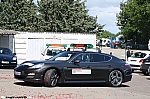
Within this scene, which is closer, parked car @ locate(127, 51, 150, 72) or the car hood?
the car hood

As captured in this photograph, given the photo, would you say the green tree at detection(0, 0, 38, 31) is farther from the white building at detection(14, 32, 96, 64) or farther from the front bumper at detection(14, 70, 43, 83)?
the front bumper at detection(14, 70, 43, 83)

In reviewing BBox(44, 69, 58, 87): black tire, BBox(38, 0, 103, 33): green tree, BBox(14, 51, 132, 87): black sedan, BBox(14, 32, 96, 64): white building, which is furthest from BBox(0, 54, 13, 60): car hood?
BBox(38, 0, 103, 33): green tree

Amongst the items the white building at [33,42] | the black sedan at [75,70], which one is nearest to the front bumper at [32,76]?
the black sedan at [75,70]

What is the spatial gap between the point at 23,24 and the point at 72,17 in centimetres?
720

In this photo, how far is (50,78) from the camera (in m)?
13.6

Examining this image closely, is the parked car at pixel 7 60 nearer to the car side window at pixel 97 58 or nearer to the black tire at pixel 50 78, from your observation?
the car side window at pixel 97 58

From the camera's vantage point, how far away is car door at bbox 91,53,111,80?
14609 mm

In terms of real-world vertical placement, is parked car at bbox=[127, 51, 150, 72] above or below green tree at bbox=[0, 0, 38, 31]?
below

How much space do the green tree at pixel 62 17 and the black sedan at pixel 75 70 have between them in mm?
38114

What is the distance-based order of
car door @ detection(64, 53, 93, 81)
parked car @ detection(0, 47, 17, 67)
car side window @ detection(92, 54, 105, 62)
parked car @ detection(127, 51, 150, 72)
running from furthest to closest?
parked car @ detection(127, 51, 150, 72), parked car @ detection(0, 47, 17, 67), car side window @ detection(92, 54, 105, 62), car door @ detection(64, 53, 93, 81)

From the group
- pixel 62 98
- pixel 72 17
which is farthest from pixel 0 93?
pixel 72 17

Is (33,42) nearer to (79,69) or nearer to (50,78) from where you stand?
(79,69)

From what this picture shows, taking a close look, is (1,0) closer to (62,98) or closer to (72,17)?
(72,17)

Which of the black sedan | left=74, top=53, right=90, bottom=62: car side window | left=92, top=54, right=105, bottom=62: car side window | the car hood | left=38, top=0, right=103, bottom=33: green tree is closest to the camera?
the black sedan
